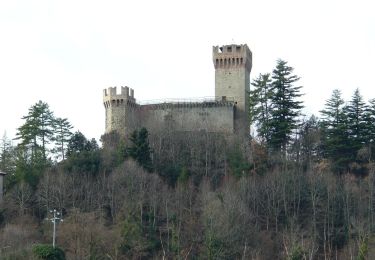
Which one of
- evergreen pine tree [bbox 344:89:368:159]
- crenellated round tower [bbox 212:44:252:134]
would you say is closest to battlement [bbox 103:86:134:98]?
crenellated round tower [bbox 212:44:252:134]

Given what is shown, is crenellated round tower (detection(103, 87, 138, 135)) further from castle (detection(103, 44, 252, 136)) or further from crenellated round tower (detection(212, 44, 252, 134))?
crenellated round tower (detection(212, 44, 252, 134))

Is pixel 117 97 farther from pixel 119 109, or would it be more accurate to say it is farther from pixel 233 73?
pixel 233 73

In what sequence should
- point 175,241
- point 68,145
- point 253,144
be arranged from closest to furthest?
point 175,241 < point 253,144 < point 68,145

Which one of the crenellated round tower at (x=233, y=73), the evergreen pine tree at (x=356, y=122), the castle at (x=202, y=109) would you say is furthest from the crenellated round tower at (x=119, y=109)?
the evergreen pine tree at (x=356, y=122)

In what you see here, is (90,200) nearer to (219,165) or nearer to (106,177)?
(106,177)

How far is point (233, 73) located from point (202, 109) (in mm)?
5506

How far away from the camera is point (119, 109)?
73.1 m

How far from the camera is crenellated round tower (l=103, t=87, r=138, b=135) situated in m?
72.1

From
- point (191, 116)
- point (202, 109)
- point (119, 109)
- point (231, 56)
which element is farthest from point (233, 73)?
point (119, 109)

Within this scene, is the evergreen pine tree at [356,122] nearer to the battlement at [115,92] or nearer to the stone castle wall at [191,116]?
the stone castle wall at [191,116]

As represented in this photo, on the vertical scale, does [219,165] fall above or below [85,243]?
above

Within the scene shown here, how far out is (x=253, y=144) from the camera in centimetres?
6656

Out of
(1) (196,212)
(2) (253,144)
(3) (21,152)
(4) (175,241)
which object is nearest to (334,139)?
(2) (253,144)

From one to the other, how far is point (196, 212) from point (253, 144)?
11.9 m
